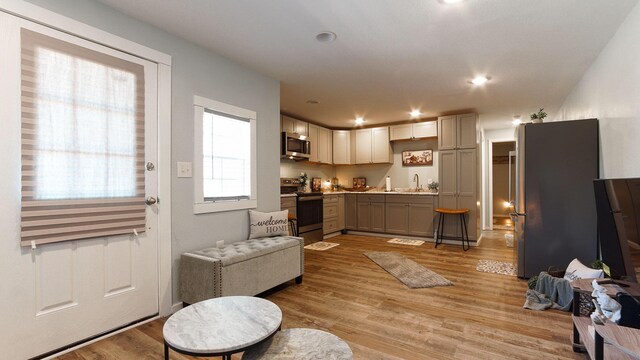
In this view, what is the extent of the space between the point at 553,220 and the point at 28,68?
467cm

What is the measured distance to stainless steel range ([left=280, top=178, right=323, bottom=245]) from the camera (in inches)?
206

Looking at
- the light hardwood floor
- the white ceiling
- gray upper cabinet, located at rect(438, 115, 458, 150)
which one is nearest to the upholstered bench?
the light hardwood floor

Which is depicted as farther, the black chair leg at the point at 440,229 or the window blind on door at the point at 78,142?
the black chair leg at the point at 440,229

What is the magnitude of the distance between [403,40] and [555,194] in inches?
91.6

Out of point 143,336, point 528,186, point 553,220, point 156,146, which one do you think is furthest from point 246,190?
point 553,220

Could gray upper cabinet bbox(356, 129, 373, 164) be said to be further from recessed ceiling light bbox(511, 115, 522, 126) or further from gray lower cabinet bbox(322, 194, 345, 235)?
recessed ceiling light bbox(511, 115, 522, 126)

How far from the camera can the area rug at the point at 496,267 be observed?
3.79 metres

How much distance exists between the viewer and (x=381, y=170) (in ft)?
22.8

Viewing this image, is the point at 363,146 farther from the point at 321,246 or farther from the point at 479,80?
the point at 479,80

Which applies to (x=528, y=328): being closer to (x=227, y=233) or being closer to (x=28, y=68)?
(x=227, y=233)

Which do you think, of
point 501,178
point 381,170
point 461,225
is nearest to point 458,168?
point 461,225

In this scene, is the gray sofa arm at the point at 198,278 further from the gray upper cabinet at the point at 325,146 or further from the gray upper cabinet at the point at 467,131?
the gray upper cabinet at the point at 467,131

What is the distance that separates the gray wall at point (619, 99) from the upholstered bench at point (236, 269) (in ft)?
9.70

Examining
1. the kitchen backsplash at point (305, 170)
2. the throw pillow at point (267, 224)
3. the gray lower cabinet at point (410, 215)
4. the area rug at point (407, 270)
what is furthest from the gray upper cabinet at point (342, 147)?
the throw pillow at point (267, 224)
